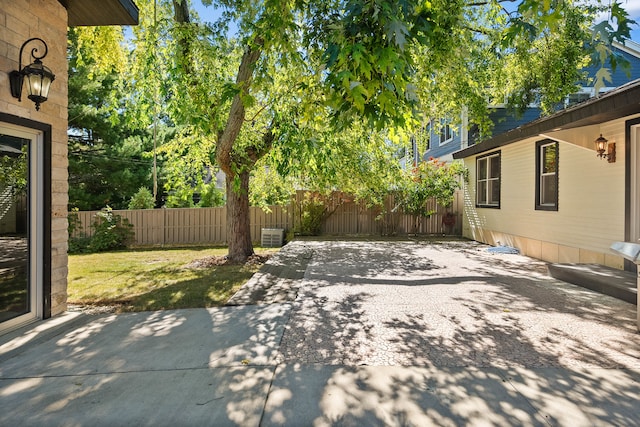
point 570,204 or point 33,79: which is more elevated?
point 33,79

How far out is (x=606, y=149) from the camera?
6.00m

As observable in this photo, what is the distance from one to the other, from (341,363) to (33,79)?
13.3ft

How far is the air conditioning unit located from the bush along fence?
0.78m

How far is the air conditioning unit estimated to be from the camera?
12.2m

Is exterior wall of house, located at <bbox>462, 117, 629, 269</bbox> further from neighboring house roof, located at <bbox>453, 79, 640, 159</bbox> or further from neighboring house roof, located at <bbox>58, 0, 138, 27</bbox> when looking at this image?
neighboring house roof, located at <bbox>58, 0, 138, 27</bbox>

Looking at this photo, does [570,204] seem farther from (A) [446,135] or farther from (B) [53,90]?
(A) [446,135]

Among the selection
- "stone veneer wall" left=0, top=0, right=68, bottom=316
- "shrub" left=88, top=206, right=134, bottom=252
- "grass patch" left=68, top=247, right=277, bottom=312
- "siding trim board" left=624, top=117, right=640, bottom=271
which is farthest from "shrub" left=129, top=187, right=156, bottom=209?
"siding trim board" left=624, top=117, right=640, bottom=271

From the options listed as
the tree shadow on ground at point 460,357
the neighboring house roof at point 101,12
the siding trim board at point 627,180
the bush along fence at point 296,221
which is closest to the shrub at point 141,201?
the bush along fence at point 296,221

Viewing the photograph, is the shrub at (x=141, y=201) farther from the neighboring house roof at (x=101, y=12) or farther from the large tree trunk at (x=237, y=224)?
the neighboring house roof at (x=101, y=12)

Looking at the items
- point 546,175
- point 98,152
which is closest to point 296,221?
point 546,175

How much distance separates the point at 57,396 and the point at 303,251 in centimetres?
727

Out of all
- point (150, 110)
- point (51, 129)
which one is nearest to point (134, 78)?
point (150, 110)

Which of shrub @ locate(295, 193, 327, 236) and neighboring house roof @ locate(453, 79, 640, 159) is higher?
neighboring house roof @ locate(453, 79, 640, 159)

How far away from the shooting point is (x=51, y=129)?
4.17m
